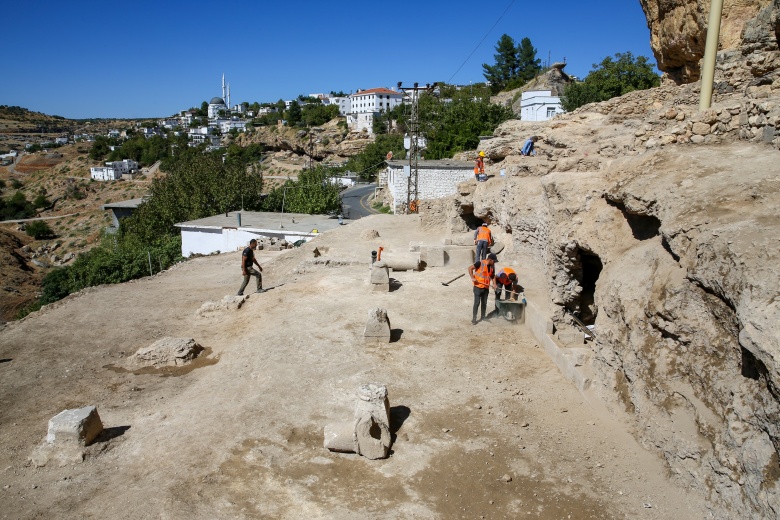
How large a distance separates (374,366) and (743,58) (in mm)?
9640

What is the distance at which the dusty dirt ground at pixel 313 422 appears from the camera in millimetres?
6320

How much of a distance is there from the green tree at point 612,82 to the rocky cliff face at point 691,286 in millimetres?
30112

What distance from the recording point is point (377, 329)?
10727 mm

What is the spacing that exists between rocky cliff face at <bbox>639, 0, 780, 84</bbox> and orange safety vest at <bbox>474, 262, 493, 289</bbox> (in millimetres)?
6379

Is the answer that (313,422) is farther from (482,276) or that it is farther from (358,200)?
(358,200)

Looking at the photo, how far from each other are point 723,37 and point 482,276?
14.0 m

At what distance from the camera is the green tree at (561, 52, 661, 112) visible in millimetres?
39281

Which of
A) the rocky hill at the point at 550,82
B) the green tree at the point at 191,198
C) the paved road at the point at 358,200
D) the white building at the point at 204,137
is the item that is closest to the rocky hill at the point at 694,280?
Answer: the green tree at the point at 191,198

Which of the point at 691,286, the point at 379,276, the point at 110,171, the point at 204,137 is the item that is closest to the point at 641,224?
the point at 691,286

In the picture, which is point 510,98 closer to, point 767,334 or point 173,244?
point 173,244

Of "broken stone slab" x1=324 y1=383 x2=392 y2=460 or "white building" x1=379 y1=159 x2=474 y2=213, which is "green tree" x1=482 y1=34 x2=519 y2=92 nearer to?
"white building" x1=379 y1=159 x2=474 y2=213

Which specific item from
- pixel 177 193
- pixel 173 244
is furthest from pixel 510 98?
pixel 173 244

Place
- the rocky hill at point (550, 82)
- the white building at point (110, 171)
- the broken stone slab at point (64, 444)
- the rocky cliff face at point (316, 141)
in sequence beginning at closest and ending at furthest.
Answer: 1. the broken stone slab at point (64, 444)
2. the rocky hill at point (550, 82)
3. the rocky cliff face at point (316, 141)
4. the white building at point (110, 171)

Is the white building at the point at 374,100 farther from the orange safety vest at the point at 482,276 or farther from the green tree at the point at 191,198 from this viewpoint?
the orange safety vest at the point at 482,276
